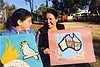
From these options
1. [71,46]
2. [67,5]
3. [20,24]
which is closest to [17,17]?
[20,24]

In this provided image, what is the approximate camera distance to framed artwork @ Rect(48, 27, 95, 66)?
4156mm

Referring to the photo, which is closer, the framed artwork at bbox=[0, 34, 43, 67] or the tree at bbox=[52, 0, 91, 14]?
the framed artwork at bbox=[0, 34, 43, 67]

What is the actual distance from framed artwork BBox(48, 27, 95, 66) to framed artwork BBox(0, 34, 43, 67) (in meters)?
→ 0.46

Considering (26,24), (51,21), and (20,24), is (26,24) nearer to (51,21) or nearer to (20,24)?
(20,24)

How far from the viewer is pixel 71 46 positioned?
421cm

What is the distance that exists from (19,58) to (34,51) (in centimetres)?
22

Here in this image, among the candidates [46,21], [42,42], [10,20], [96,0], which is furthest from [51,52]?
[96,0]

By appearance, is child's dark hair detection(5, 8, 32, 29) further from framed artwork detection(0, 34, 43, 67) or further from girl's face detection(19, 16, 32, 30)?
framed artwork detection(0, 34, 43, 67)

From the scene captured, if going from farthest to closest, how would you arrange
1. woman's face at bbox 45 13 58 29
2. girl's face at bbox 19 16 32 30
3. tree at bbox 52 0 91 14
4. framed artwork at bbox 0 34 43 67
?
tree at bbox 52 0 91 14
woman's face at bbox 45 13 58 29
girl's face at bbox 19 16 32 30
framed artwork at bbox 0 34 43 67

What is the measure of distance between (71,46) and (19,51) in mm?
876

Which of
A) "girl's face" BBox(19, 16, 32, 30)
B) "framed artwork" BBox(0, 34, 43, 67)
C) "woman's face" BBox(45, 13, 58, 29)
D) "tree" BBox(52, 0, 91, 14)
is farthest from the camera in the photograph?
"tree" BBox(52, 0, 91, 14)

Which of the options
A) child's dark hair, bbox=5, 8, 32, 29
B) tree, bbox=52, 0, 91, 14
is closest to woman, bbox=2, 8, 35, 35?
child's dark hair, bbox=5, 8, 32, 29

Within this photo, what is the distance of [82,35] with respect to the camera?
4.25m

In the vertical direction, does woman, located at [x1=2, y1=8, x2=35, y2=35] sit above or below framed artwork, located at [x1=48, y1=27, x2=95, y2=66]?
above
